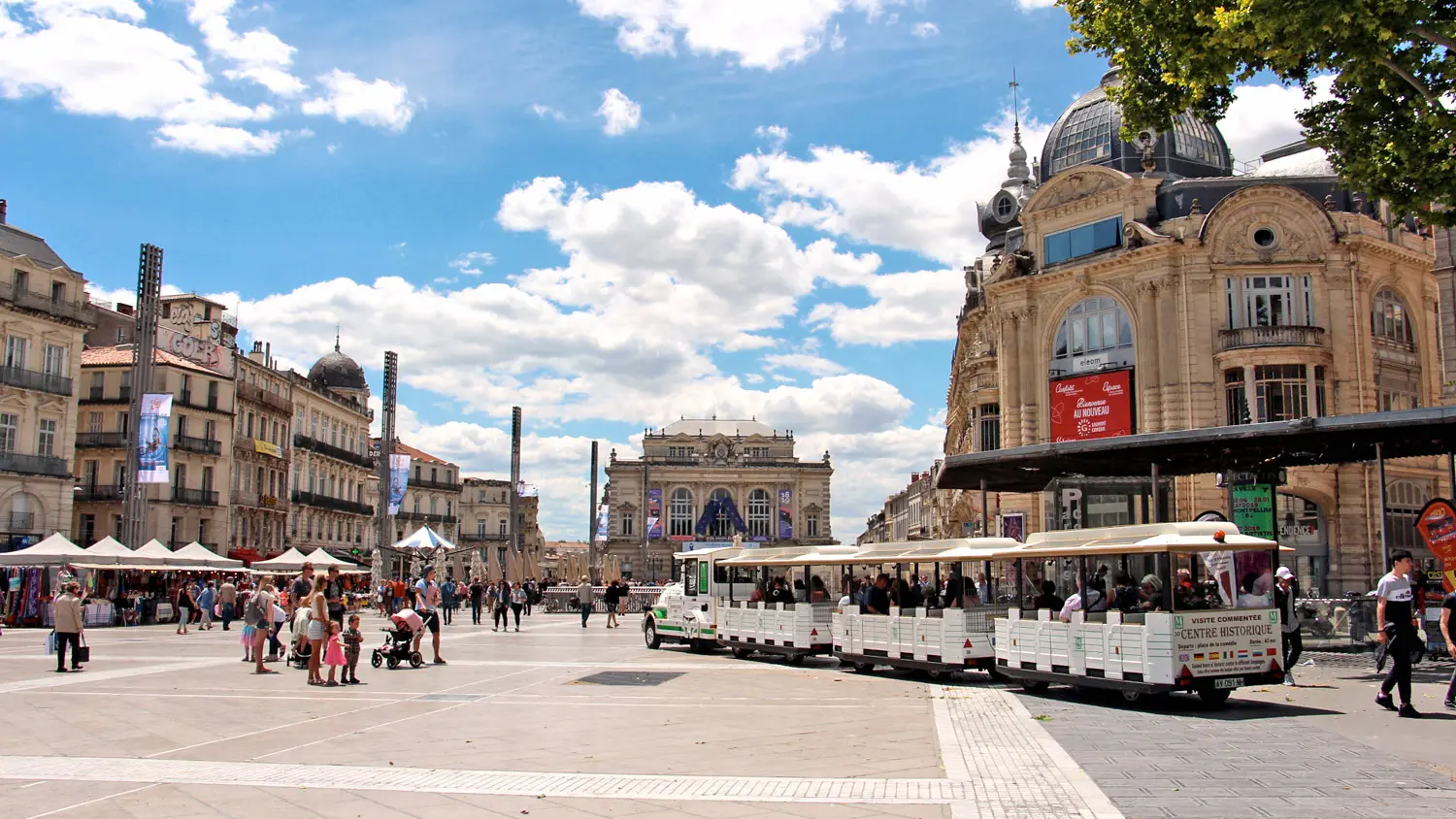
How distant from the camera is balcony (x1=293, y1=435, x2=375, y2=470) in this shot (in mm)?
65312

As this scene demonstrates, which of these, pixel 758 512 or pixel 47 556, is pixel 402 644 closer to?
pixel 47 556

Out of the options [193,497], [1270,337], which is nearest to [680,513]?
[193,497]

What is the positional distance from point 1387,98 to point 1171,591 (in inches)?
267

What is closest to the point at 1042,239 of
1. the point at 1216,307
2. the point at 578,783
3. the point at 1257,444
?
the point at 1216,307

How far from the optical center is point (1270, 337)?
4072 centimetres

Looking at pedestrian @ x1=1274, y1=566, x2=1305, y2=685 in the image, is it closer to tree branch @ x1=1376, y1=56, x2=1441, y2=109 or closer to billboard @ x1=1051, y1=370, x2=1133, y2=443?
tree branch @ x1=1376, y1=56, x2=1441, y2=109

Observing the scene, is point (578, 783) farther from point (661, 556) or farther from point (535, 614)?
point (661, 556)

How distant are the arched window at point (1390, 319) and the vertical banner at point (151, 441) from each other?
1651 inches

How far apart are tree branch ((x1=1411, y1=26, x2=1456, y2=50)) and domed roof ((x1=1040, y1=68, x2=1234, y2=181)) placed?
34802 mm

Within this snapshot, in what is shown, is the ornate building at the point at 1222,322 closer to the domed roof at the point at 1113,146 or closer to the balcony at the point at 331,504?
the domed roof at the point at 1113,146

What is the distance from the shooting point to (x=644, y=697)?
630 inches

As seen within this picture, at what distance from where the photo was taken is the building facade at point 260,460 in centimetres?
5684

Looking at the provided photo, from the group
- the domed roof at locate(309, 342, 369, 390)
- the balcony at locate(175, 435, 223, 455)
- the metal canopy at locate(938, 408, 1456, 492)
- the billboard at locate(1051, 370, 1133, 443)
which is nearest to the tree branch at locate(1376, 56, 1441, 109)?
the metal canopy at locate(938, 408, 1456, 492)

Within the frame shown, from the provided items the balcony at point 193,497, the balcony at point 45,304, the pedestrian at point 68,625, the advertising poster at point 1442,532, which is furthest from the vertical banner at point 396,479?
the advertising poster at point 1442,532
